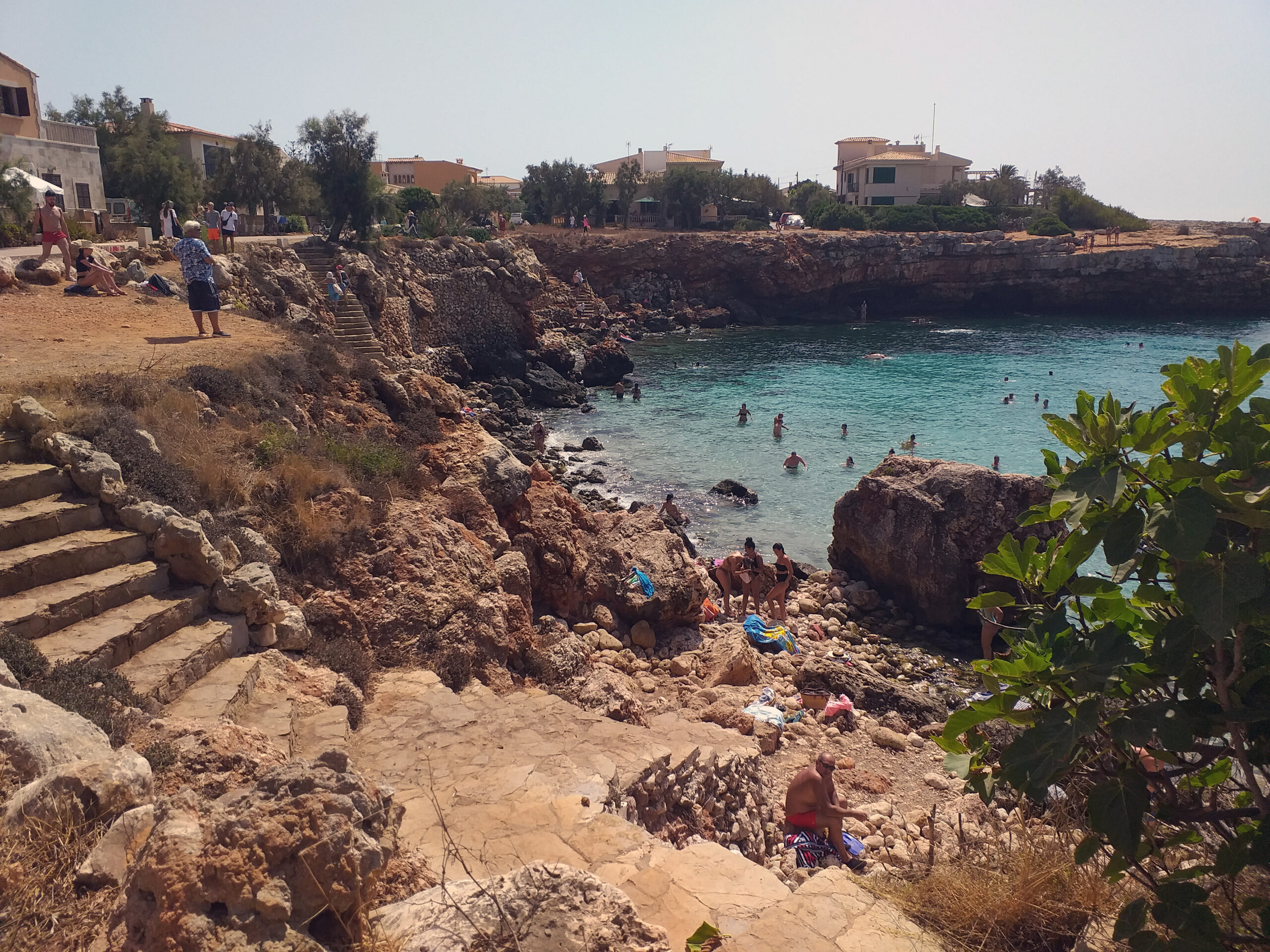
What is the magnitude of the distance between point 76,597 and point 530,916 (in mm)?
4171

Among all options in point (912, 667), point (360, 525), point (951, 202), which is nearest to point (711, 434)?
point (912, 667)

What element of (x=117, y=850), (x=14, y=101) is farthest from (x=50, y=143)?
(x=117, y=850)

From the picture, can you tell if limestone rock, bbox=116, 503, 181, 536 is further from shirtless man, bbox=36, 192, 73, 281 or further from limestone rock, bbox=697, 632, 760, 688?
shirtless man, bbox=36, 192, 73, 281

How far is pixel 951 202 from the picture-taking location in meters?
64.4

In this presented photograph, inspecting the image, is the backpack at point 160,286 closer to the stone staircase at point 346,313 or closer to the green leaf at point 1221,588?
the stone staircase at point 346,313

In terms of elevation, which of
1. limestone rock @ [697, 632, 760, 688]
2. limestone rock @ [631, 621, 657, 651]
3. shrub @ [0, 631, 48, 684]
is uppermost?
shrub @ [0, 631, 48, 684]

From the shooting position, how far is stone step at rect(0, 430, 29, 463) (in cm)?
630

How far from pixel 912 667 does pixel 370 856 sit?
33.8 feet

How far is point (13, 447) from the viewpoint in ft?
20.8

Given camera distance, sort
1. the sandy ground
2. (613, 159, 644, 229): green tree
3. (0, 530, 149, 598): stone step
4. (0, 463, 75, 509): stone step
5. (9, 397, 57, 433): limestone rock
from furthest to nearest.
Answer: (613, 159, 644, 229): green tree
the sandy ground
(9, 397, 57, 433): limestone rock
(0, 463, 75, 509): stone step
(0, 530, 149, 598): stone step

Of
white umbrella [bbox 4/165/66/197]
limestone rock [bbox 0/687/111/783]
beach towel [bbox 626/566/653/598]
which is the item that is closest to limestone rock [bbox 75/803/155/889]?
limestone rock [bbox 0/687/111/783]

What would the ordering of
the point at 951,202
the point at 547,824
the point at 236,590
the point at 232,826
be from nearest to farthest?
1. the point at 232,826
2. the point at 547,824
3. the point at 236,590
4. the point at 951,202

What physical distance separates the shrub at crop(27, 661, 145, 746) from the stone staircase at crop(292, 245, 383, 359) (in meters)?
14.7

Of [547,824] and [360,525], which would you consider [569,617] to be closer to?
[360,525]
